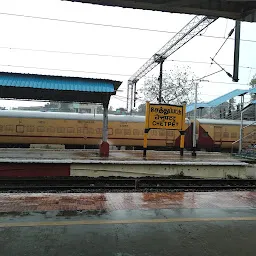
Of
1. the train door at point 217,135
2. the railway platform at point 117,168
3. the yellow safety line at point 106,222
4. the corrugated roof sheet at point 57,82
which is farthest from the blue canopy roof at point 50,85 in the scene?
the train door at point 217,135

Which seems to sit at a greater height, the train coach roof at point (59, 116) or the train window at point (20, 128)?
the train coach roof at point (59, 116)

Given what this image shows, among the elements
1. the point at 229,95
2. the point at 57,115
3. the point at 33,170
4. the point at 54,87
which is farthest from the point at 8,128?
the point at 229,95

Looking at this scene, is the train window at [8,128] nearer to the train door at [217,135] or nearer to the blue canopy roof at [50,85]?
the blue canopy roof at [50,85]

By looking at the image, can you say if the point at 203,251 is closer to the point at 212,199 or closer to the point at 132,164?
the point at 212,199

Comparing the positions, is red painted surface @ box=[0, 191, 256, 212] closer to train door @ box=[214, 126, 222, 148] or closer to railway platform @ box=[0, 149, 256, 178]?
railway platform @ box=[0, 149, 256, 178]

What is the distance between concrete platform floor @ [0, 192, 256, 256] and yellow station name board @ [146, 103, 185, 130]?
6655 mm

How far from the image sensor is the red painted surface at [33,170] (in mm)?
9594

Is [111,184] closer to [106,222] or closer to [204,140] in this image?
[106,222]

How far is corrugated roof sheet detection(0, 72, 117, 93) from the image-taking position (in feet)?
37.7

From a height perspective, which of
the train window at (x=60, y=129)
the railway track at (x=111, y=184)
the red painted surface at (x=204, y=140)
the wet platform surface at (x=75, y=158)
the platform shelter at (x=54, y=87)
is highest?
the platform shelter at (x=54, y=87)

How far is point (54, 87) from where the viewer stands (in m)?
11.6

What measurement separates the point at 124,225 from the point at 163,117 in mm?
8926

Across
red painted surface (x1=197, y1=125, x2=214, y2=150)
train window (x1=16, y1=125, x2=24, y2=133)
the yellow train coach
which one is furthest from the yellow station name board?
train window (x1=16, y1=125, x2=24, y2=133)

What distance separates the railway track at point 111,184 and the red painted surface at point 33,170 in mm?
174
